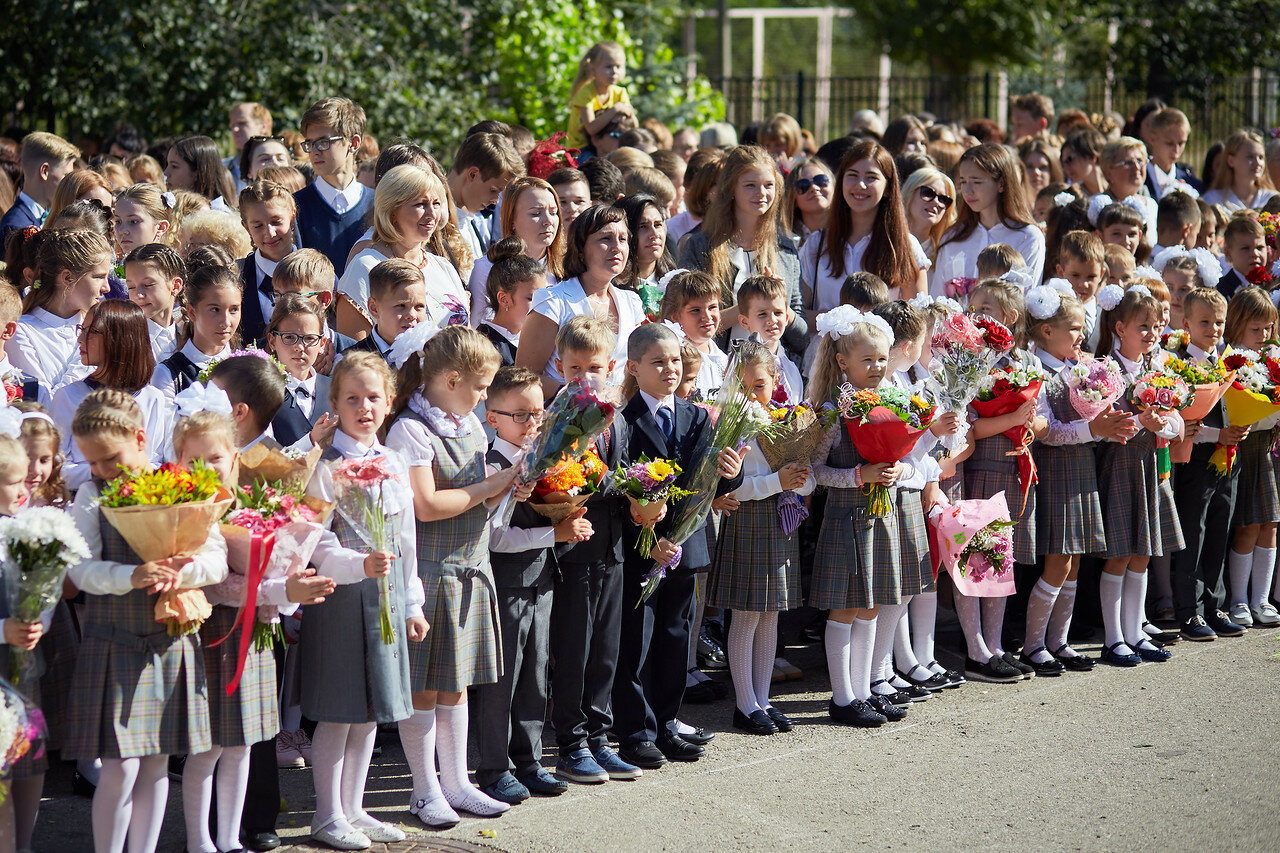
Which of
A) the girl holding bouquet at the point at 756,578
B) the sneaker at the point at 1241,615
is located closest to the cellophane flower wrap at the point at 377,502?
the girl holding bouquet at the point at 756,578

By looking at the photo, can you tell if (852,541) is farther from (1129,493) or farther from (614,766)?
(1129,493)

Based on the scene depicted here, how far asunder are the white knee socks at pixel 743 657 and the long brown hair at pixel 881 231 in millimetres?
2413

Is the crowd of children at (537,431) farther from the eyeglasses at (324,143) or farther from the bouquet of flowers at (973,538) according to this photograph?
the bouquet of flowers at (973,538)

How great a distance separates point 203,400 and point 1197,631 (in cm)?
531

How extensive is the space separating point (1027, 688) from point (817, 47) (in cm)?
3561

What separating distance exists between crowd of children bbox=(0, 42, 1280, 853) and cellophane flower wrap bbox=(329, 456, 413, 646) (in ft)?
0.11

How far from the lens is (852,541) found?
5.84 m

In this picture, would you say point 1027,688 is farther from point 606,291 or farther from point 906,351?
point 606,291

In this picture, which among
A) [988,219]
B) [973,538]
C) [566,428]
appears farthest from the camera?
[988,219]

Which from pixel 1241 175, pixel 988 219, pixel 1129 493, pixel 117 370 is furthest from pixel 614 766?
pixel 1241 175

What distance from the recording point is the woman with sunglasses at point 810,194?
7.94m

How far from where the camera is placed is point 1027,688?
635 cm

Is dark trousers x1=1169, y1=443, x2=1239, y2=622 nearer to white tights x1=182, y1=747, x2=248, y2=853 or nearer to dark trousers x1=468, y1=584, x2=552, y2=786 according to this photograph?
dark trousers x1=468, y1=584, x2=552, y2=786

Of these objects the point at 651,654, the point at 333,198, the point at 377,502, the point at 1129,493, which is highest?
the point at 333,198
